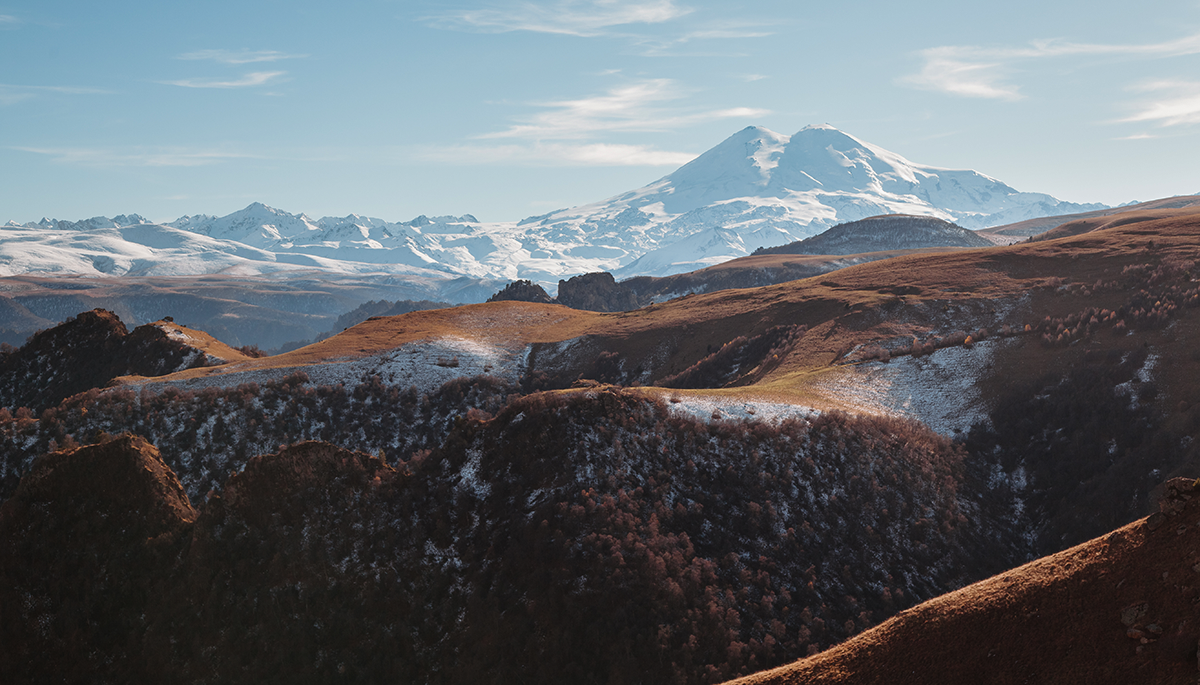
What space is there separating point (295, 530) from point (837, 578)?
2321 cm

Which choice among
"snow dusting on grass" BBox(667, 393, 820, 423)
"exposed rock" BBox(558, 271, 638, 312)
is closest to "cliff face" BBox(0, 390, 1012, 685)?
"snow dusting on grass" BBox(667, 393, 820, 423)

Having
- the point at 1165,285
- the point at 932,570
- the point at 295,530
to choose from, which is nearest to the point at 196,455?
the point at 295,530

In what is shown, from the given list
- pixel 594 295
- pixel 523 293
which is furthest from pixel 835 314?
pixel 594 295

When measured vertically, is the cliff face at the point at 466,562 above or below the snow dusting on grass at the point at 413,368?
below

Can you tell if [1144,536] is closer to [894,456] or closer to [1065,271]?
[894,456]

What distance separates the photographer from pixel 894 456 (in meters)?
37.9

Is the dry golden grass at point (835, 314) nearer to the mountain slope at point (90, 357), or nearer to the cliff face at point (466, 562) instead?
the mountain slope at point (90, 357)

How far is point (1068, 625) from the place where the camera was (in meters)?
14.1

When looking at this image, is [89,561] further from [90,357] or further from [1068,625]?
[90,357]

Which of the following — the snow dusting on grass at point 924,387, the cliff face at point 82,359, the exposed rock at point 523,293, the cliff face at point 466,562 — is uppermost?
the exposed rock at point 523,293

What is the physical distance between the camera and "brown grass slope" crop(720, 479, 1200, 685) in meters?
12.9

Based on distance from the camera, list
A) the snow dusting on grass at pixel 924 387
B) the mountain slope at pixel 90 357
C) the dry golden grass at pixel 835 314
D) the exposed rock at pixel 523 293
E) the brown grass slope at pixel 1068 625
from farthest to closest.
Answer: the exposed rock at pixel 523 293 < the mountain slope at pixel 90 357 < the dry golden grass at pixel 835 314 < the snow dusting on grass at pixel 924 387 < the brown grass slope at pixel 1068 625

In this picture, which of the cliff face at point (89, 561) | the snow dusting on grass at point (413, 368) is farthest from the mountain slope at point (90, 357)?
the cliff face at point (89, 561)

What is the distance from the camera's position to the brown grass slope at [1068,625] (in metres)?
12.9
